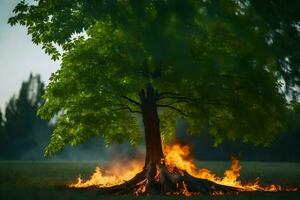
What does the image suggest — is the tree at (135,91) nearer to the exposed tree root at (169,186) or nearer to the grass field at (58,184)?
the exposed tree root at (169,186)

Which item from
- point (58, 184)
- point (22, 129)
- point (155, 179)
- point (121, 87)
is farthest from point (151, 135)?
point (22, 129)

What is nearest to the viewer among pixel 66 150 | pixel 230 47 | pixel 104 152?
pixel 230 47

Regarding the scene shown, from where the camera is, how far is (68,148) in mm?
118250

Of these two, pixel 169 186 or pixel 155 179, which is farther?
pixel 155 179

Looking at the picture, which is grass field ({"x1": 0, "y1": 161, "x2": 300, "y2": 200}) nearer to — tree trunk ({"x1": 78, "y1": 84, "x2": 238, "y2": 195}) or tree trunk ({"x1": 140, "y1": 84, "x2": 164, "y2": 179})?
tree trunk ({"x1": 78, "y1": 84, "x2": 238, "y2": 195})

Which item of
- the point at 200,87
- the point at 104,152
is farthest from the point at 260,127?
the point at 104,152

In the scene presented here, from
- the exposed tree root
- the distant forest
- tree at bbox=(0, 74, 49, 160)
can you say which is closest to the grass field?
the exposed tree root

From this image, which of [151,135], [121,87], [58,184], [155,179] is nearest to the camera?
[121,87]

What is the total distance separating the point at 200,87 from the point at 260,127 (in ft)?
13.2

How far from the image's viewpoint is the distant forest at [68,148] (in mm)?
75312

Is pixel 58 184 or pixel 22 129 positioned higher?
pixel 22 129

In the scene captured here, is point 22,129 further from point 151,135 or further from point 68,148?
point 151,135

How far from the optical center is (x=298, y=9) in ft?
26.1

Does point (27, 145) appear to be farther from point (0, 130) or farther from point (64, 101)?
point (64, 101)
